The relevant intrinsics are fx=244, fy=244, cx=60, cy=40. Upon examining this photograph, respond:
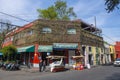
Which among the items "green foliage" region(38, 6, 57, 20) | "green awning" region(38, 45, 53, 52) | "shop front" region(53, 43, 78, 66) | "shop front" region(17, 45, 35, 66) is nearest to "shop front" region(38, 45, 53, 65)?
"green awning" region(38, 45, 53, 52)

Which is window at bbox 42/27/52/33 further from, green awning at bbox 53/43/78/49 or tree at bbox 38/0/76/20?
tree at bbox 38/0/76/20

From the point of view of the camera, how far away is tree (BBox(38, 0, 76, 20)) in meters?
61.1

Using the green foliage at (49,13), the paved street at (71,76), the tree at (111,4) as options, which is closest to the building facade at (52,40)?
the paved street at (71,76)

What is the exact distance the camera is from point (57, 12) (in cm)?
6216

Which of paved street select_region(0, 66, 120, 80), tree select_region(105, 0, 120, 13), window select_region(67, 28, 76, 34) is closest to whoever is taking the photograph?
tree select_region(105, 0, 120, 13)

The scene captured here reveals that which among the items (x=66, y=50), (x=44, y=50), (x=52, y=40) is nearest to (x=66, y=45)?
(x=66, y=50)

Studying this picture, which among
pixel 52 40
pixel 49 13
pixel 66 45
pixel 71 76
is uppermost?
pixel 49 13

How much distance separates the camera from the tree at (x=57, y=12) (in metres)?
61.1

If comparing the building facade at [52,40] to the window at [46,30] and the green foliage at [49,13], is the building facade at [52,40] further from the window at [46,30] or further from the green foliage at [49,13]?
the green foliage at [49,13]

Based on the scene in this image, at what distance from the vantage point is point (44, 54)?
41.4 meters

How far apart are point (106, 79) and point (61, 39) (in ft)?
77.2

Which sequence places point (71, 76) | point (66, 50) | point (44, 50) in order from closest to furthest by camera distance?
point (71, 76)
point (44, 50)
point (66, 50)

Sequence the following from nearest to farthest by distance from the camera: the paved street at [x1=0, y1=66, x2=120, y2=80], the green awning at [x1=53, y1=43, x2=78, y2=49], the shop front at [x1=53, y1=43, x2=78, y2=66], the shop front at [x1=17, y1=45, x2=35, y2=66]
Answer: the paved street at [x1=0, y1=66, x2=120, y2=80]
the shop front at [x1=17, y1=45, x2=35, y2=66]
the green awning at [x1=53, y1=43, x2=78, y2=49]
the shop front at [x1=53, y1=43, x2=78, y2=66]

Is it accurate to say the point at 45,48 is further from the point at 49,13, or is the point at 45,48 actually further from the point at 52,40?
the point at 49,13
